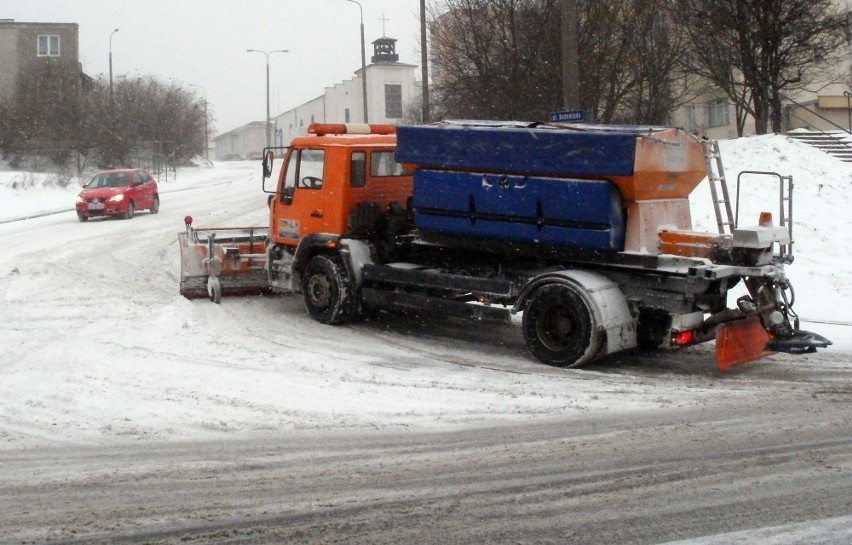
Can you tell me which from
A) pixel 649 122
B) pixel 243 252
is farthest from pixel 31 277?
pixel 649 122

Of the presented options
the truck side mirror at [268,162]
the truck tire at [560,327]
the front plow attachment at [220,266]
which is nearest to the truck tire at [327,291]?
the truck side mirror at [268,162]

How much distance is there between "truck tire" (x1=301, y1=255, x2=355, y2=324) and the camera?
41.2 feet

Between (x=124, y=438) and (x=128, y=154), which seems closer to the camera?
(x=124, y=438)

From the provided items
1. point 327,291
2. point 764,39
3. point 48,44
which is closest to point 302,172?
point 327,291

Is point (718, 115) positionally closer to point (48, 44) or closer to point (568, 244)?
point (568, 244)

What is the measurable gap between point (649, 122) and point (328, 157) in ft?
65.7

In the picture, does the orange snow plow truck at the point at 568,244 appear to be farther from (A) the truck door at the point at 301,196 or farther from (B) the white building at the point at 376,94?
(B) the white building at the point at 376,94

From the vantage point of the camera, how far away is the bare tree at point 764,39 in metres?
25.3

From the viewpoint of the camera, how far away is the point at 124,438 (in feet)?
24.8

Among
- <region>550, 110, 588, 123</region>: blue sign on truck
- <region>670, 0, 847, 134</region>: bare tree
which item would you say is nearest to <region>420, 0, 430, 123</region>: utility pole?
<region>670, 0, 847, 134</region>: bare tree

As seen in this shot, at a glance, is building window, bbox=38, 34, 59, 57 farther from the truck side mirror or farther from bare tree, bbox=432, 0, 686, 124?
the truck side mirror

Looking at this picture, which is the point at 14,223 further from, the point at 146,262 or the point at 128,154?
the point at 128,154

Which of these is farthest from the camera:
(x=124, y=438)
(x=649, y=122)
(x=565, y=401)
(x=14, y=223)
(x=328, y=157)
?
(x=649, y=122)

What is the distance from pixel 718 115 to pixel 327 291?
3350cm
